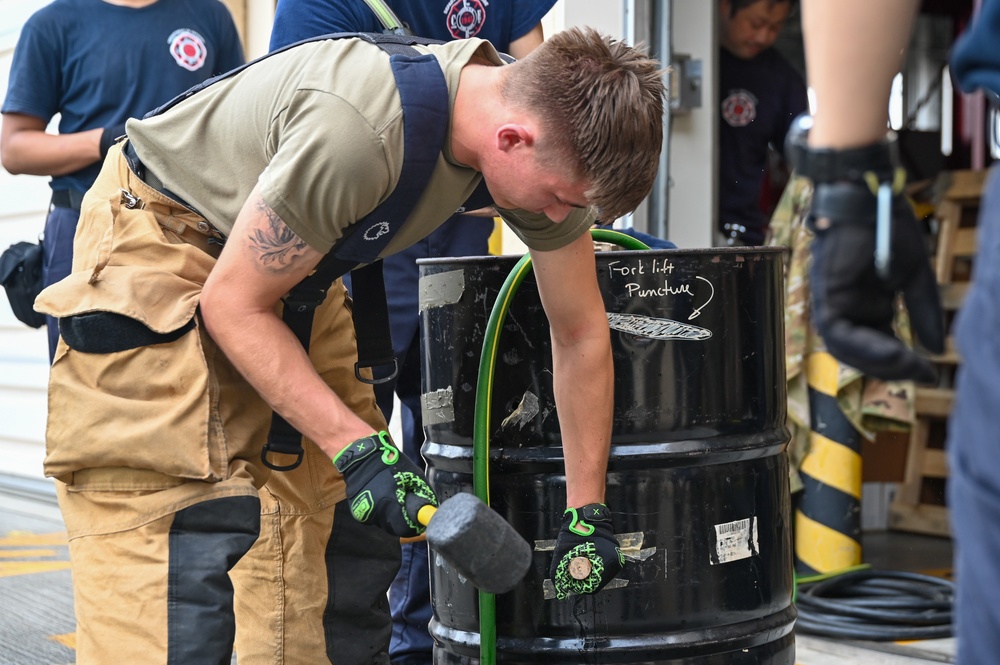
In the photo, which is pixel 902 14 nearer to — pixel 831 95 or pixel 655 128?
pixel 831 95

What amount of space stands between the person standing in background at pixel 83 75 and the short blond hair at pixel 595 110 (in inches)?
73.4

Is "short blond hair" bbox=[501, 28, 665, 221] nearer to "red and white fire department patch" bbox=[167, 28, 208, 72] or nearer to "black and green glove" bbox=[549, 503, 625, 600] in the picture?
"black and green glove" bbox=[549, 503, 625, 600]

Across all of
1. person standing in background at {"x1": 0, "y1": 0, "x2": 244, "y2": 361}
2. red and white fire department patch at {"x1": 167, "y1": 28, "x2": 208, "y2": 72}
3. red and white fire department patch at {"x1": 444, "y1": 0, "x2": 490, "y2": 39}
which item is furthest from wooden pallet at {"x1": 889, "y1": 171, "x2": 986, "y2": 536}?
person standing in background at {"x1": 0, "y1": 0, "x2": 244, "y2": 361}

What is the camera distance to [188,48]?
347 cm

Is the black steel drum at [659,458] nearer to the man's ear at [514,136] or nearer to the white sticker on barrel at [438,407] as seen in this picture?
the white sticker on barrel at [438,407]

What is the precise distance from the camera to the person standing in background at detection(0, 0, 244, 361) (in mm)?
3354

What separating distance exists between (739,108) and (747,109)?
0.03 meters

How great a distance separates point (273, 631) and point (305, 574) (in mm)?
138

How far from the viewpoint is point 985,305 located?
0.97 metres

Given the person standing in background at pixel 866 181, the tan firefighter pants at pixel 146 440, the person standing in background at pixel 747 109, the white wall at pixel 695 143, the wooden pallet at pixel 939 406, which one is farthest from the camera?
the wooden pallet at pixel 939 406

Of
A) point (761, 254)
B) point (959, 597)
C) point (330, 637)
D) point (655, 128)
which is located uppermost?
point (655, 128)

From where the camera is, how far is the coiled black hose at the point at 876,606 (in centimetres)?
341

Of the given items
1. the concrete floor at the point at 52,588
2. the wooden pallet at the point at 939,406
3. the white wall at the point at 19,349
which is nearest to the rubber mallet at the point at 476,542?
the concrete floor at the point at 52,588

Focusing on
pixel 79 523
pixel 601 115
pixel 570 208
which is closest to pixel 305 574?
pixel 79 523
